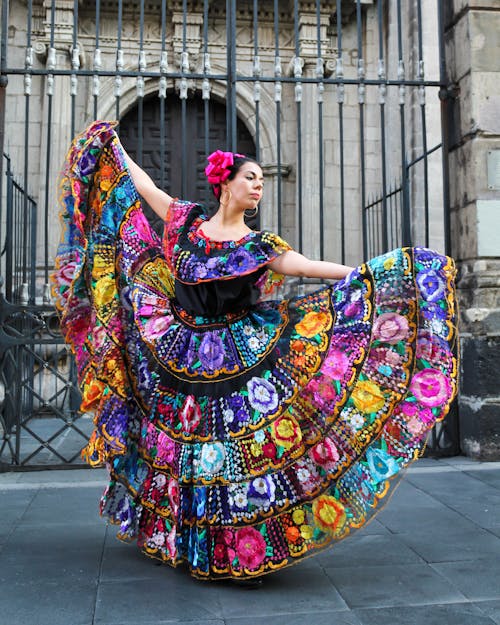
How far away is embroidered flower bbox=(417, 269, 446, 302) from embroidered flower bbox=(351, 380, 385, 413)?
0.42 metres

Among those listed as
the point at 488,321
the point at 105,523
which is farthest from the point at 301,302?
the point at 488,321

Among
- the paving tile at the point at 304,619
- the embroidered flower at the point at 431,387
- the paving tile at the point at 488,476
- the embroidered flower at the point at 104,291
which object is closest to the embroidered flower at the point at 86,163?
the embroidered flower at the point at 104,291

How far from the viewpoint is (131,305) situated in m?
2.96

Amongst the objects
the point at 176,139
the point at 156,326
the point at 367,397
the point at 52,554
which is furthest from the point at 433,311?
the point at 176,139

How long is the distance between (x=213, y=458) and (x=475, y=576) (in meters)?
1.19

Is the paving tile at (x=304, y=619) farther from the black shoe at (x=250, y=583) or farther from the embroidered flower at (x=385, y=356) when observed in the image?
the embroidered flower at (x=385, y=356)

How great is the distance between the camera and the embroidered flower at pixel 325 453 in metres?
2.60

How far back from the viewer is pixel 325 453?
8.55 feet

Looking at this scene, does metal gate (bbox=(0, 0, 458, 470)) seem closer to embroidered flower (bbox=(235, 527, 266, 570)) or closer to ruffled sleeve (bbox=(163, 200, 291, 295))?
ruffled sleeve (bbox=(163, 200, 291, 295))

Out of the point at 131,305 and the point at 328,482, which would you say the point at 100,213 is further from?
the point at 328,482

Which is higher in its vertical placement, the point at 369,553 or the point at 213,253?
the point at 213,253

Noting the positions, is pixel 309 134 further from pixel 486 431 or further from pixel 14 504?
pixel 14 504

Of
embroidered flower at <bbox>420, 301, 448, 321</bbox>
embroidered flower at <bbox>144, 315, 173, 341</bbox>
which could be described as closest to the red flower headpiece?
embroidered flower at <bbox>144, 315, 173, 341</bbox>

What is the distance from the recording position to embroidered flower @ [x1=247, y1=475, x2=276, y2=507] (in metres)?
2.53
